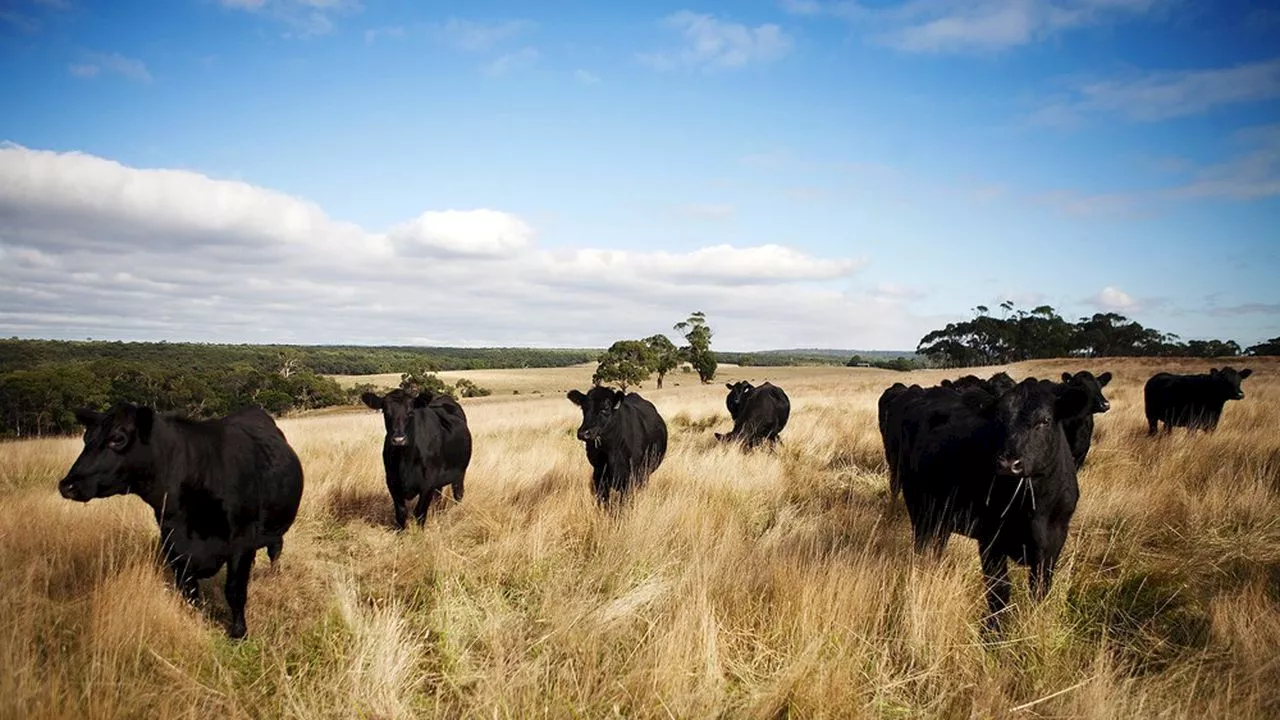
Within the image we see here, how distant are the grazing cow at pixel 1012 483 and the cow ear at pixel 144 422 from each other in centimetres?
600

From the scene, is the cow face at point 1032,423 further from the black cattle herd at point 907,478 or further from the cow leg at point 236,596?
the cow leg at point 236,596

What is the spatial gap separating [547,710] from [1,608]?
11.4 ft

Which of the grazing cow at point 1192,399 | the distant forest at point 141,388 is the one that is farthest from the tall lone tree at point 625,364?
the grazing cow at point 1192,399

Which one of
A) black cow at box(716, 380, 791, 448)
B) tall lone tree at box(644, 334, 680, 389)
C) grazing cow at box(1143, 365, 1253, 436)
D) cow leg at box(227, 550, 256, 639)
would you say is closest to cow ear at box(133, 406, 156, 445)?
cow leg at box(227, 550, 256, 639)

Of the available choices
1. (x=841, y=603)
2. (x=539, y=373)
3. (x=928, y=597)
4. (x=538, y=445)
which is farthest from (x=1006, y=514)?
(x=539, y=373)

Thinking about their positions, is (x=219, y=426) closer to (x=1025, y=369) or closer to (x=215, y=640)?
(x=215, y=640)

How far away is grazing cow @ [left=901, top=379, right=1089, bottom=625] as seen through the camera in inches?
170

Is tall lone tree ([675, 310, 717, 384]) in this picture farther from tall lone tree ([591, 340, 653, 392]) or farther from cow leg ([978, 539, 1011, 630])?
cow leg ([978, 539, 1011, 630])

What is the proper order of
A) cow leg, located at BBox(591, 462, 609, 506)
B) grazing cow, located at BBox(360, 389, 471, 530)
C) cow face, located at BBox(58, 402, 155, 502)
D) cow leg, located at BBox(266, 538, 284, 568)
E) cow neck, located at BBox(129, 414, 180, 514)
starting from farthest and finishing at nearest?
cow leg, located at BBox(591, 462, 609, 506) → grazing cow, located at BBox(360, 389, 471, 530) → cow leg, located at BBox(266, 538, 284, 568) → cow neck, located at BBox(129, 414, 180, 514) → cow face, located at BBox(58, 402, 155, 502)

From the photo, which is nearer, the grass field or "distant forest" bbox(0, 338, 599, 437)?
the grass field

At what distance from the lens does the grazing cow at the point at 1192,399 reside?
12367mm

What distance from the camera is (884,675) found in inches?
137

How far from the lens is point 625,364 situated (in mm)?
69250

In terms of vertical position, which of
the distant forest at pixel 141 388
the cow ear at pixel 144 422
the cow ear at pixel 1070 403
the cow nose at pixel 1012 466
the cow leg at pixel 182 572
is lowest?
the distant forest at pixel 141 388
